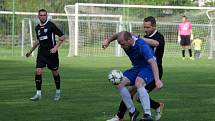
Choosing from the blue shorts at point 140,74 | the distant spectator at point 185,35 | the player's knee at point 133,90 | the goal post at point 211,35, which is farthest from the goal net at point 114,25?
the blue shorts at point 140,74

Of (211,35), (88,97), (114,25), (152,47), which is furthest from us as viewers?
(114,25)

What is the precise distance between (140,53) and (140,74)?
0.34 m

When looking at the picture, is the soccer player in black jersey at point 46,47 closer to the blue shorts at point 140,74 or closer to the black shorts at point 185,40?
the blue shorts at point 140,74

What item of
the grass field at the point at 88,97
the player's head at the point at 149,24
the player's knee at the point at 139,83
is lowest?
the grass field at the point at 88,97

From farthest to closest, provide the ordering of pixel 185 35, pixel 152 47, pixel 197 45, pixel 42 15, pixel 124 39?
pixel 197 45 → pixel 185 35 → pixel 42 15 → pixel 152 47 → pixel 124 39

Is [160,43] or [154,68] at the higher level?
[160,43]

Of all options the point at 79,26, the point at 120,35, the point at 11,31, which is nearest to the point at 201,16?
the point at 79,26

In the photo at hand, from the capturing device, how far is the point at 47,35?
12602 millimetres

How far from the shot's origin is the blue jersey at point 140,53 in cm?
894

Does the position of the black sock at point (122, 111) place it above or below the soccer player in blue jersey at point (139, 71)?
below

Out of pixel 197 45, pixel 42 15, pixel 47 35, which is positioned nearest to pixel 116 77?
pixel 42 15

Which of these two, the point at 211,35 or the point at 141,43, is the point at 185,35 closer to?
the point at 211,35

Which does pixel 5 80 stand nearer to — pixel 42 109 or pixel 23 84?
pixel 23 84

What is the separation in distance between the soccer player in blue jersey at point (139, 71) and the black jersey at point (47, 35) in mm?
3539
